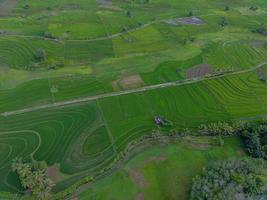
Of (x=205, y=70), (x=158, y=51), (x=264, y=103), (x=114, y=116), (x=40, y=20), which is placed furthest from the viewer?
(x=40, y=20)

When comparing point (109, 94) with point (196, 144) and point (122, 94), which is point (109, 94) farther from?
point (196, 144)

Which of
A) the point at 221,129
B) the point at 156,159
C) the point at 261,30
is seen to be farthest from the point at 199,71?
the point at 261,30

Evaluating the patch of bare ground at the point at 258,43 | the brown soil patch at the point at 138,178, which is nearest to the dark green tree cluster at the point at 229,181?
the brown soil patch at the point at 138,178

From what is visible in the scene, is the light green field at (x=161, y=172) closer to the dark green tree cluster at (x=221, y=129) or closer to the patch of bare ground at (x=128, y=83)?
the dark green tree cluster at (x=221, y=129)

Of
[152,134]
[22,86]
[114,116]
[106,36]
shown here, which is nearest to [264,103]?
[152,134]

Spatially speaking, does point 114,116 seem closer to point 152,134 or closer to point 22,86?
point 152,134

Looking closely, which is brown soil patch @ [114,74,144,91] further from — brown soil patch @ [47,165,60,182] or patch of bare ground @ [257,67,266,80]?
patch of bare ground @ [257,67,266,80]
